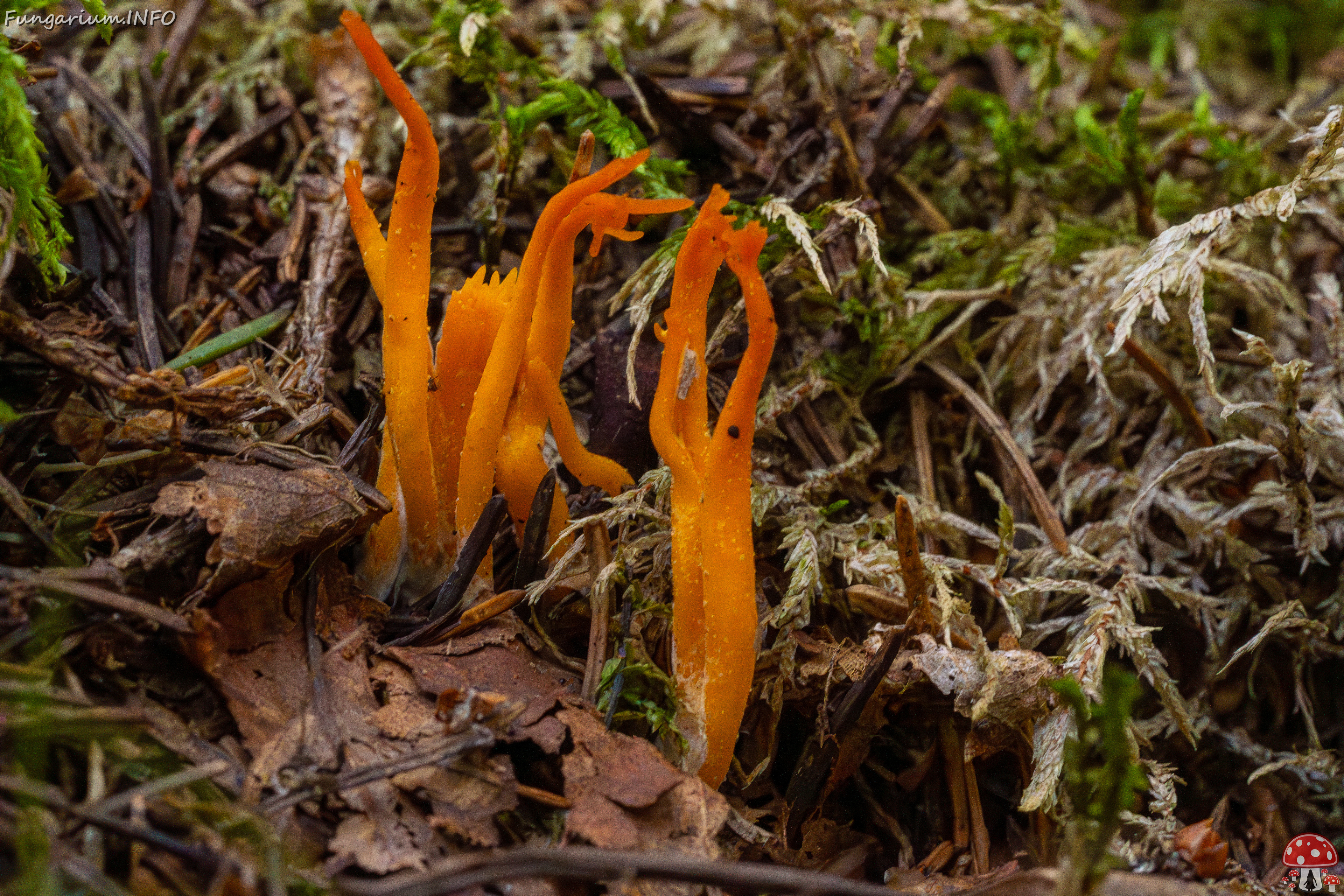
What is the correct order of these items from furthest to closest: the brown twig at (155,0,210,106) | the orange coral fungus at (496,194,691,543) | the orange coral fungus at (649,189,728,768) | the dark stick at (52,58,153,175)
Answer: the brown twig at (155,0,210,106), the dark stick at (52,58,153,175), the orange coral fungus at (496,194,691,543), the orange coral fungus at (649,189,728,768)

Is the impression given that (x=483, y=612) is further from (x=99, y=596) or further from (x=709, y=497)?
(x=99, y=596)

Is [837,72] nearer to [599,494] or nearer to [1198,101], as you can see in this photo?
[1198,101]

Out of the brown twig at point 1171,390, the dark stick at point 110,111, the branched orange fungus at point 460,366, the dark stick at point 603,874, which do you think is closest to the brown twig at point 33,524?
the branched orange fungus at point 460,366

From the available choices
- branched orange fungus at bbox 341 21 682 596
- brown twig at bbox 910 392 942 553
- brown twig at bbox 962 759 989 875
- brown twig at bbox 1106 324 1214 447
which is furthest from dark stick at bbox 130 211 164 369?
brown twig at bbox 1106 324 1214 447

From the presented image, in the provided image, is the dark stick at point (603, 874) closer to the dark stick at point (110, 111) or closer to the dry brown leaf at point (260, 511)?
the dry brown leaf at point (260, 511)

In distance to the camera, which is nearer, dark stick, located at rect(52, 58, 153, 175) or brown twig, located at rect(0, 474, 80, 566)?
brown twig, located at rect(0, 474, 80, 566)

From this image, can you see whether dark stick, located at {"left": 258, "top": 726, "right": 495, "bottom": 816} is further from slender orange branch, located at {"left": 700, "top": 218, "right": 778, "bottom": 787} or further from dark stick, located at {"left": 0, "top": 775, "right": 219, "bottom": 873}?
slender orange branch, located at {"left": 700, "top": 218, "right": 778, "bottom": 787}

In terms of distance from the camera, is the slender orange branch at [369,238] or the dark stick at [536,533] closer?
the slender orange branch at [369,238]
